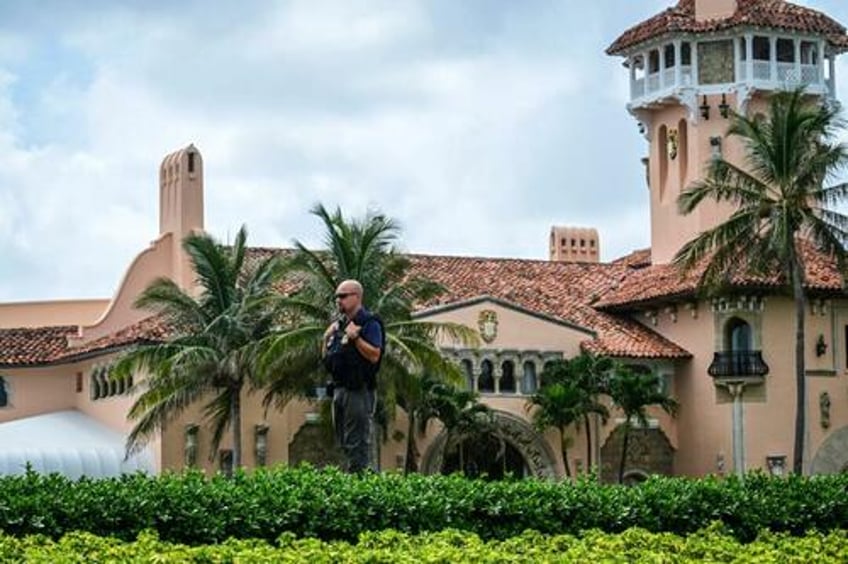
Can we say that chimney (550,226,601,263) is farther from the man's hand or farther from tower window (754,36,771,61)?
the man's hand

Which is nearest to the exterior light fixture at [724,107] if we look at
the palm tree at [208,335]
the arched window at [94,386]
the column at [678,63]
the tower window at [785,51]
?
the column at [678,63]

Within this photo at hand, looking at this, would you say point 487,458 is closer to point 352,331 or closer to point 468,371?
point 468,371

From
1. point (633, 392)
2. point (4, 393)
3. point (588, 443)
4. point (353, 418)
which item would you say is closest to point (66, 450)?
point (4, 393)

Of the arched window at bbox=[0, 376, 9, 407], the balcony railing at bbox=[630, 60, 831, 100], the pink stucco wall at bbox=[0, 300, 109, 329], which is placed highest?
the balcony railing at bbox=[630, 60, 831, 100]

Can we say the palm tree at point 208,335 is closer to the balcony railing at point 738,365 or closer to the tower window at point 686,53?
the balcony railing at point 738,365

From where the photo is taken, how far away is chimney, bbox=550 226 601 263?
235 ft

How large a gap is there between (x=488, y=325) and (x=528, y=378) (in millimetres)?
2220

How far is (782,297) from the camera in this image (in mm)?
57406

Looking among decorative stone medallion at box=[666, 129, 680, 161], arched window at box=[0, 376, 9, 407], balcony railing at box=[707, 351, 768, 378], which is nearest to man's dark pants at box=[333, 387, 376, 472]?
balcony railing at box=[707, 351, 768, 378]

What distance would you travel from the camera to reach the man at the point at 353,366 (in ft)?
74.9

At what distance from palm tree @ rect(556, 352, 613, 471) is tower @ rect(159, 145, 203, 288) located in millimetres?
11069

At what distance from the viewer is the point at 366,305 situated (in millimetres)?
47469

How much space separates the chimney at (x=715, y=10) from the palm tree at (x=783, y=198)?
27.8 feet

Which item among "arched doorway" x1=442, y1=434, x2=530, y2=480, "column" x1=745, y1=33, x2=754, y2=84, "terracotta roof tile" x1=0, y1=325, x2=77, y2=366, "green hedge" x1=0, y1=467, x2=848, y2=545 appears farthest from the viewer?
"column" x1=745, y1=33, x2=754, y2=84
